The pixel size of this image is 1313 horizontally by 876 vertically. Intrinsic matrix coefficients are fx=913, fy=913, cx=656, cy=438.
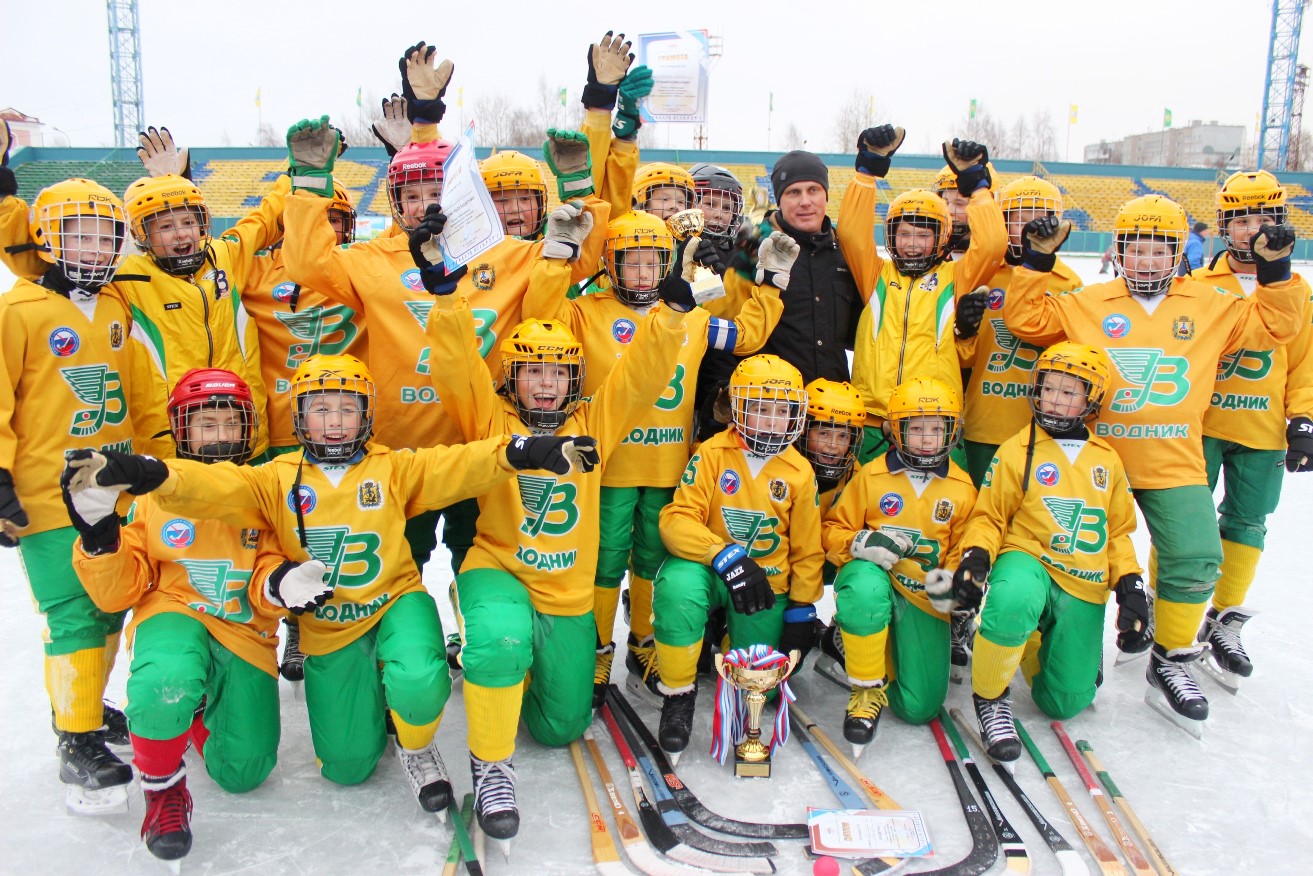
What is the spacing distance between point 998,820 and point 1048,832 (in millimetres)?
149

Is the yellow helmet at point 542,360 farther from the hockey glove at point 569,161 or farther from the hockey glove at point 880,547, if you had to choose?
the hockey glove at point 880,547

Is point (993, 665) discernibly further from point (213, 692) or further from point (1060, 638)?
point (213, 692)

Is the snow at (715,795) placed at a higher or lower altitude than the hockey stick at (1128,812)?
lower

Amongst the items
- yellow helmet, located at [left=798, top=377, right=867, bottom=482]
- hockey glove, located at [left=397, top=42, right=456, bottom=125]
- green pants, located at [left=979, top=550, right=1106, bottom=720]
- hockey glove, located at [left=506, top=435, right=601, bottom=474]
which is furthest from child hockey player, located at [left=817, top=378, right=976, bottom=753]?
hockey glove, located at [left=397, top=42, right=456, bottom=125]

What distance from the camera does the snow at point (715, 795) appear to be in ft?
9.21

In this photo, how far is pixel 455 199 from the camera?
288 cm

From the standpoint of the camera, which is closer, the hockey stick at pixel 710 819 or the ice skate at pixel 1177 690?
the hockey stick at pixel 710 819

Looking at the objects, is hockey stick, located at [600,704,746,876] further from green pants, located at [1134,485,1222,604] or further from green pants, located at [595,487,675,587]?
green pants, located at [1134,485,1222,604]

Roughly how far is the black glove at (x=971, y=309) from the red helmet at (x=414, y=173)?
231 cm

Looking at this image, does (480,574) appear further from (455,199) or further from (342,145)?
(342,145)

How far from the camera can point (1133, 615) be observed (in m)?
3.49

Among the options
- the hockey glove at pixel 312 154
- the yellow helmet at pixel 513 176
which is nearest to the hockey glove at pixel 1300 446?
the yellow helmet at pixel 513 176

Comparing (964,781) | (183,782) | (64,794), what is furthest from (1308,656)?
(64,794)

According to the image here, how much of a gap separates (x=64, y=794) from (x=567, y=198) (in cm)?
282
